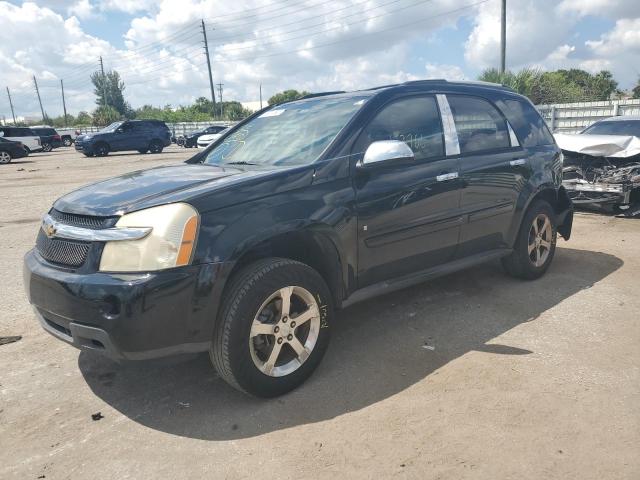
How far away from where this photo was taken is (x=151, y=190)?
296cm

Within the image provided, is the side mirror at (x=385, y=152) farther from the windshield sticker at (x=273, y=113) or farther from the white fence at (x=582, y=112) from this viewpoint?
the white fence at (x=582, y=112)

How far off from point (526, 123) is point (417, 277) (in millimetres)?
2045

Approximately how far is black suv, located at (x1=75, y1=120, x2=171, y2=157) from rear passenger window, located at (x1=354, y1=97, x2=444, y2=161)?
25.0 metres

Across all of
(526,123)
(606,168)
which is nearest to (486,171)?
(526,123)

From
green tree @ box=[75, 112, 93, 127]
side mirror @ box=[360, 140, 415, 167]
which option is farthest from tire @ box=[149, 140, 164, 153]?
green tree @ box=[75, 112, 93, 127]

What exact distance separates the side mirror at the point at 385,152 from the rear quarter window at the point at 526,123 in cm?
181

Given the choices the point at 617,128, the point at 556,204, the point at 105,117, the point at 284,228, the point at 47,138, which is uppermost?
the point at 105,117

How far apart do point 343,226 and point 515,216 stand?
206 cm

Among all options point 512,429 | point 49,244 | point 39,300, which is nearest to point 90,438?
point 39,300

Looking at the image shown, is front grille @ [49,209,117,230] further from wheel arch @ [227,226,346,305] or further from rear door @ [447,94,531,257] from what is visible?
rear door @ [447,94,531,257]

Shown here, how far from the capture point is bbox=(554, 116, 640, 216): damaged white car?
26.1 ft

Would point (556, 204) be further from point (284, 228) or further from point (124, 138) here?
point (124, 138)

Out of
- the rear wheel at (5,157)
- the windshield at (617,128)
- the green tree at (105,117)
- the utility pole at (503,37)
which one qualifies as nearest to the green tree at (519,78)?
the utility pole at (503,37)

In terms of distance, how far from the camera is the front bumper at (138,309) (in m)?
2.50
